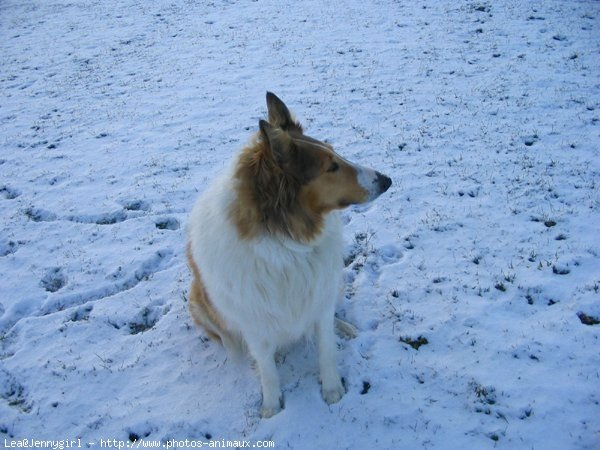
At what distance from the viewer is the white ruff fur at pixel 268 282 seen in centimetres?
314

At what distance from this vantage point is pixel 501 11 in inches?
483

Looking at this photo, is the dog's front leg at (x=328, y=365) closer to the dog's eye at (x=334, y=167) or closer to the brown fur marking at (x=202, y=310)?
the brown fur marking at (x=202, y=310)

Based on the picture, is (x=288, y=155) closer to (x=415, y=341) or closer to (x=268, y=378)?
(x=268, y=378)

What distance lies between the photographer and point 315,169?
3125 millimetres

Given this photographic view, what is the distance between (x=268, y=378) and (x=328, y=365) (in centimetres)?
52

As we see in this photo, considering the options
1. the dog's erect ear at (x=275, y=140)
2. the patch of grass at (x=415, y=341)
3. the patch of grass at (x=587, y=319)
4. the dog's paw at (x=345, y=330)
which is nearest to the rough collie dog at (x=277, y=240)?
the dog's erect ear at (x=275, y=140)

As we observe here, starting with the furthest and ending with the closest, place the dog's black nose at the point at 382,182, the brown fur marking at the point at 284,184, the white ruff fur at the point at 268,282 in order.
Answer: the dog's black nose at the point at 382,182
the white ruff fur at the point at 268,282
the brown fur marking at the point at 284,184

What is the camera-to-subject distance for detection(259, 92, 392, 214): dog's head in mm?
2938

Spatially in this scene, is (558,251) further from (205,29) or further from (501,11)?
(205,29)

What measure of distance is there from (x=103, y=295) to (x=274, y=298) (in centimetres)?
276

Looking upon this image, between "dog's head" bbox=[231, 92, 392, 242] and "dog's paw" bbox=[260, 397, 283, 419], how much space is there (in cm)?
153

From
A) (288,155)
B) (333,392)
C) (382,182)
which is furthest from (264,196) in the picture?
(333,392)

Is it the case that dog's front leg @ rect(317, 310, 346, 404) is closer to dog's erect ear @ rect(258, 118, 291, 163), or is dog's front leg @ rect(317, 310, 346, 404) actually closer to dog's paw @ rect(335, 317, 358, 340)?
dog's paw @ rect(335, 317, 358, 340)

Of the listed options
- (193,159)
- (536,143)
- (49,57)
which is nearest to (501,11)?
(536,143)
